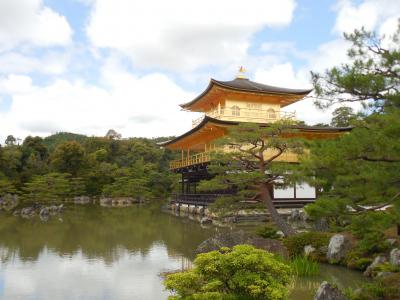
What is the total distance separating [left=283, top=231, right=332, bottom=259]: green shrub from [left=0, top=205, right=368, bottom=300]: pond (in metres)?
0.96

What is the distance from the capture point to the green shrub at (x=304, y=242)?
1001 cm

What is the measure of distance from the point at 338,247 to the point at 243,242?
7.74 feet

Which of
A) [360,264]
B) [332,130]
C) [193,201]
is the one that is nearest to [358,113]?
[360,264]

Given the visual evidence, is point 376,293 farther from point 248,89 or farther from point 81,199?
point 81,199

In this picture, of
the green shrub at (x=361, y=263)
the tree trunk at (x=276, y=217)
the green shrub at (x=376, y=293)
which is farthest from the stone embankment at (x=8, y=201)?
the green shrub at (x=376, y=293)

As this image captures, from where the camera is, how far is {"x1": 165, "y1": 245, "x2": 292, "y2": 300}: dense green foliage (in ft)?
15.7

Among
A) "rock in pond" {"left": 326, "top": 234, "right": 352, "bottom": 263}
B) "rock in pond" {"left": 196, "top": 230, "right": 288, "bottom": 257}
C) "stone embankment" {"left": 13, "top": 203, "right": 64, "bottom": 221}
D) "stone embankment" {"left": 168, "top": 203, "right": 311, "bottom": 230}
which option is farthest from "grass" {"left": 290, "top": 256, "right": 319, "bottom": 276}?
"stone embankment" {"left": 13, "top": 203, "right": 64, "bottom": 221}

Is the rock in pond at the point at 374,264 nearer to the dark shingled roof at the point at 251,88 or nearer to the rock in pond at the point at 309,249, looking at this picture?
the rock in pond at the point at 309,249

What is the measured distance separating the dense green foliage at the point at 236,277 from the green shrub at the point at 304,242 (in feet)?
Answer: 16.4

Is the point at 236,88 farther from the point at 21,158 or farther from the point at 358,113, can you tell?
the point at 21,158

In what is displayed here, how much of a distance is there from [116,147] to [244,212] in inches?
1495

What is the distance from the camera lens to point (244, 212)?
18781 mm

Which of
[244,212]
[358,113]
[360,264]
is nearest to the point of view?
[358,113]

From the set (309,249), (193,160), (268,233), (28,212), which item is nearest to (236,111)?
(193,160)
